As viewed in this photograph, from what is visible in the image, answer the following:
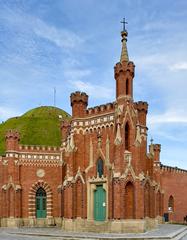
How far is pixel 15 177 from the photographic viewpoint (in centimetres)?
4866

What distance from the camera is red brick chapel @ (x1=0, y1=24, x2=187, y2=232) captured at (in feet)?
124

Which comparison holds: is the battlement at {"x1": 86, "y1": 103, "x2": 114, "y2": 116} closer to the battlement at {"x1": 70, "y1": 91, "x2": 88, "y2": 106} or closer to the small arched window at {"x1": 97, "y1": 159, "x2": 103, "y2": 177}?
the battlement at {"x1": 70, "y1": 91, "x2": 88, "y2": 106}

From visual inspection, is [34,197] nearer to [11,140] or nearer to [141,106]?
[11,140]

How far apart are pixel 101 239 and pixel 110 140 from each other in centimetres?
1057

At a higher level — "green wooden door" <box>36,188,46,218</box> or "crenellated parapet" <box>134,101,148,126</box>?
"crenellated parapet" <box>134,101,148,126</box>

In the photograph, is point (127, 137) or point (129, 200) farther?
point (127, 137)

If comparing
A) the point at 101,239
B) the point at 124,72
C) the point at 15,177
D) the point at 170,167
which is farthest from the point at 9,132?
the point at 170,167

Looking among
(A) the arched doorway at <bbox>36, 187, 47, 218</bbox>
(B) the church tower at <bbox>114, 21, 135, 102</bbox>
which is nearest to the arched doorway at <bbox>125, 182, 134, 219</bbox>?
(B) the church tower at <bbox>114, 21, 135, 102</bbox>

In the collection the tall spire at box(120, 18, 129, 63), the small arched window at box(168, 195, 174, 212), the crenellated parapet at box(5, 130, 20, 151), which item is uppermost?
the tall spire at box(120, 18, 129, 63)

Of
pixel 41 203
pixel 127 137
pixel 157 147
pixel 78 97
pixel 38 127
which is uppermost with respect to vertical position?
pixel 78 97

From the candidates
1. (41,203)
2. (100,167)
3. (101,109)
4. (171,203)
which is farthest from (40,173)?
(171,203)

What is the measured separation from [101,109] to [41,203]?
633 inches

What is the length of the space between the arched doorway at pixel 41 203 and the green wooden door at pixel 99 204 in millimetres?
12311

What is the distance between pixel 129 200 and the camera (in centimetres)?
3803
